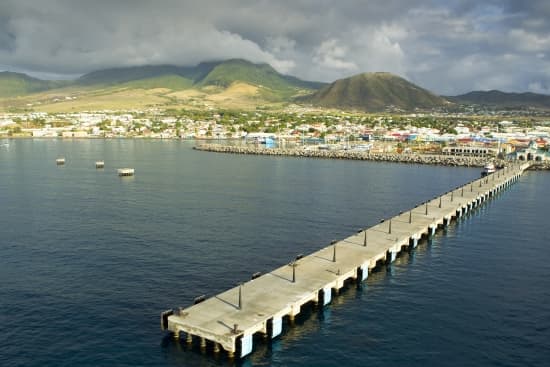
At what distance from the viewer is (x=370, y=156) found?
14588 centimetres

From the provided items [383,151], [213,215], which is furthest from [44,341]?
[383,151]

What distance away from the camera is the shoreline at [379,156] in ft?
430

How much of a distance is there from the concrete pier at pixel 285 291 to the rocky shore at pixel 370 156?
290ft

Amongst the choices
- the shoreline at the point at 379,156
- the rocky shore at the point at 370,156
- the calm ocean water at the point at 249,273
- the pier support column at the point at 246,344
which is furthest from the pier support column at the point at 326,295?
the rocky shore at the point at 370,156

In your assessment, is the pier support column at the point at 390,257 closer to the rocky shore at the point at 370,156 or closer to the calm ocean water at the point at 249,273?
the calm ocean water at the point at 249,273

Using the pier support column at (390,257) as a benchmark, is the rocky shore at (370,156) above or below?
above

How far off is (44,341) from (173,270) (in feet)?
40.9

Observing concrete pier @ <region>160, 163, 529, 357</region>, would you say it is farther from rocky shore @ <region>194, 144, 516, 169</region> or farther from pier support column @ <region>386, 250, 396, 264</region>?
rocky shore @ <region>194, 144, 516, 169</region>

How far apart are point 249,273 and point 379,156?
11376 centimetres

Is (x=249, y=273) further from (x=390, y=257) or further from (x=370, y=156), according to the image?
(x=370, y=156)

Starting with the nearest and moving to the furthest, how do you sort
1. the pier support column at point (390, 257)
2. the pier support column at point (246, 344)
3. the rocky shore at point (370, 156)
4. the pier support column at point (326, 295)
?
the pier support column at point (246, 344)
the pier support column at point (326, 295)
the pier support column at point (390, 257)
the rocky shore at point (370, 156)

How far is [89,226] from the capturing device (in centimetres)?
5247

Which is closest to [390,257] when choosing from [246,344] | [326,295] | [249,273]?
[326,295]

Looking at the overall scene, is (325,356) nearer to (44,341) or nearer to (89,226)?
(44,341)
